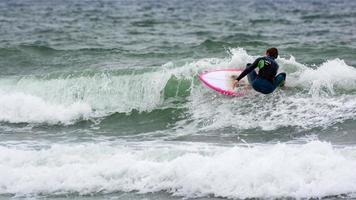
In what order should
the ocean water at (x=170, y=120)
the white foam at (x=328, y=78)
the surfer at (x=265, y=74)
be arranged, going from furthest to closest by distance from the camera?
the white foam at (x=328, y=78) < the surfer at (x=265, y=74) < the ocean water at (x=170, y=120)

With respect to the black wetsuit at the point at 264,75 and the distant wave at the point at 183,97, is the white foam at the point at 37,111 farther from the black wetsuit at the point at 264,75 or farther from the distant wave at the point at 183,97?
the black wetsuit at the point at 264,75

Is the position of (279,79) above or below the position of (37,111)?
above

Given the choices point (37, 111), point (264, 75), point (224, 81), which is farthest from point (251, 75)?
point (37, 111)

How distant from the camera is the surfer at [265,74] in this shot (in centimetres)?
1138

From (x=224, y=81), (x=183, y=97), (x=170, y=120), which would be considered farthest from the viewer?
(x=183, y=97)

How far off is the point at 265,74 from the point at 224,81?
1.35 meters

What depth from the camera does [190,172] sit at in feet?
26.3

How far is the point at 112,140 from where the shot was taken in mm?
10797

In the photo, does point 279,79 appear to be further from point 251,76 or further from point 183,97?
point 183,97

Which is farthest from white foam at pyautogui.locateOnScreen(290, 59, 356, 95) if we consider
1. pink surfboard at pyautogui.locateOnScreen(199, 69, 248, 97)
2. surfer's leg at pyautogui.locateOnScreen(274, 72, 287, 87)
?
pink surfboard at pyautogui.locateOnScreen(199, 69, 248, 97)

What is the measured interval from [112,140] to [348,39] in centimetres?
1176

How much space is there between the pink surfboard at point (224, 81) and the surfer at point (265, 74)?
0.38 m

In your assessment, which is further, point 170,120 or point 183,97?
point 183,97

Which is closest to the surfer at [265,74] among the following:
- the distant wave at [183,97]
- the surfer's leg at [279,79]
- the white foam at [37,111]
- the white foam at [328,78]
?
the surfer's leg at [279,79]
